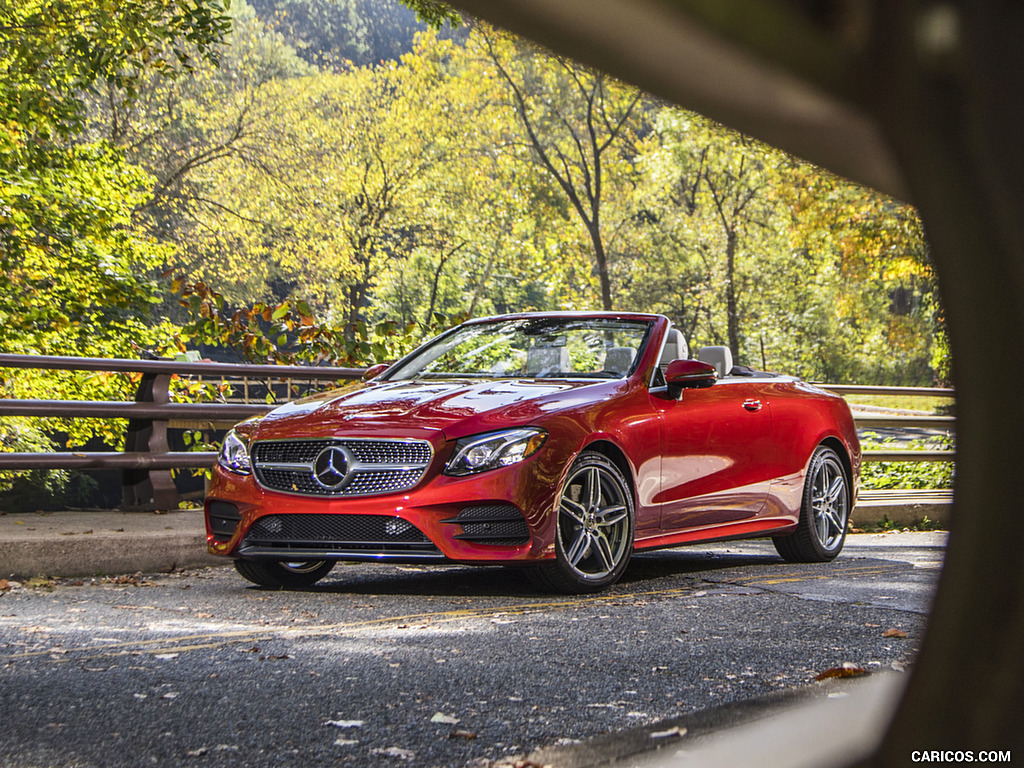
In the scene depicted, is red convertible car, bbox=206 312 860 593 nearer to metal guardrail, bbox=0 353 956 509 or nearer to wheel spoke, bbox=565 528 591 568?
wheel spoke, bbox=565 528 591 568

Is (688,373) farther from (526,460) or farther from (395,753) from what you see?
(395,753)

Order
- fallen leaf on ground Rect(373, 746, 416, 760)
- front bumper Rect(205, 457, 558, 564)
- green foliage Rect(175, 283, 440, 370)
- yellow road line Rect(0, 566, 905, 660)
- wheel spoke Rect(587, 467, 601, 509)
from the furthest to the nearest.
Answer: green foliage Rect(175, 283, 440, 370) < wheel spoke Rect(587, 467, 601, 509) < front bumper Rect(205, 457, 558, 564) < yellow road line Rect(0, 566, 905, 660) < fallen leaf on ground Rect(373, 746, 416, 760)

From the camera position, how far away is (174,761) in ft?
10.2

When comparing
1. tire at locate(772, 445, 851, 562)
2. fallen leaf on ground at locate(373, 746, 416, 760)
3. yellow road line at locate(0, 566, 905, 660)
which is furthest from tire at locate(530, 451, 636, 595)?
fallen leaf on ground at locate(373, 746, 416, 760)

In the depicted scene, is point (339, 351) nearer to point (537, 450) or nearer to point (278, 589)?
point (278, 589)

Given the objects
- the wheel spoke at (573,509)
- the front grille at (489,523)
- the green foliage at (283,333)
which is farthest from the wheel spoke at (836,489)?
the green foliage at (283,333)

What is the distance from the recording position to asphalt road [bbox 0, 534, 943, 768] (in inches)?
132

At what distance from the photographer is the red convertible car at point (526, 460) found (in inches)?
236

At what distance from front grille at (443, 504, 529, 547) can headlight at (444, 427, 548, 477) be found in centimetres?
19

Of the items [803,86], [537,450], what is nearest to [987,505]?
[803,86]

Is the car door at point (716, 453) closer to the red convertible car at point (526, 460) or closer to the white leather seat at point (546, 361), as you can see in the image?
the red convertible car at point (526, 460)

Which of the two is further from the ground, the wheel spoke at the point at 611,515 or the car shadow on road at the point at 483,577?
the wheel spoke at the point at 611,515

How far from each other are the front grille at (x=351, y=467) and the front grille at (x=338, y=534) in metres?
0.13

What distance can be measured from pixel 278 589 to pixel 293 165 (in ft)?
122
